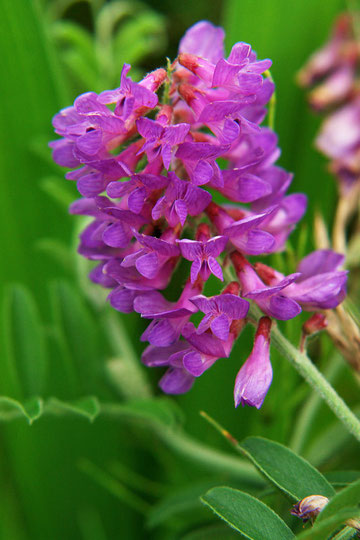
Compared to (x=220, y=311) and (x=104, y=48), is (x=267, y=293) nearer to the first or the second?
(x=220, y=311)

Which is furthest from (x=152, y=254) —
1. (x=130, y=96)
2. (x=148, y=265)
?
(x=130, y=96)

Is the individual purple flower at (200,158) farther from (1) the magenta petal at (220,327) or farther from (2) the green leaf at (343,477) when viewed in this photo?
(2) the green leaf at (343,477)

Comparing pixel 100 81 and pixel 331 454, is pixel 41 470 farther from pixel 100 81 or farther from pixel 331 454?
pixel 100 81

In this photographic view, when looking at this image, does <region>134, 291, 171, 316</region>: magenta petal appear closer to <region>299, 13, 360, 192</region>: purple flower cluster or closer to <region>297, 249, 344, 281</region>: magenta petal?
<region>297, 249, 344, 281</region>: magenta petal

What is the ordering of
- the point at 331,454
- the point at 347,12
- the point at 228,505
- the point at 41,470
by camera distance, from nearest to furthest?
the point at 228,505 < the point at 331,454 < the point at 41,470 < the point at 347,12

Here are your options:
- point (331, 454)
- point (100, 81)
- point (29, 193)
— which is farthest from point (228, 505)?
point (100, 81)
